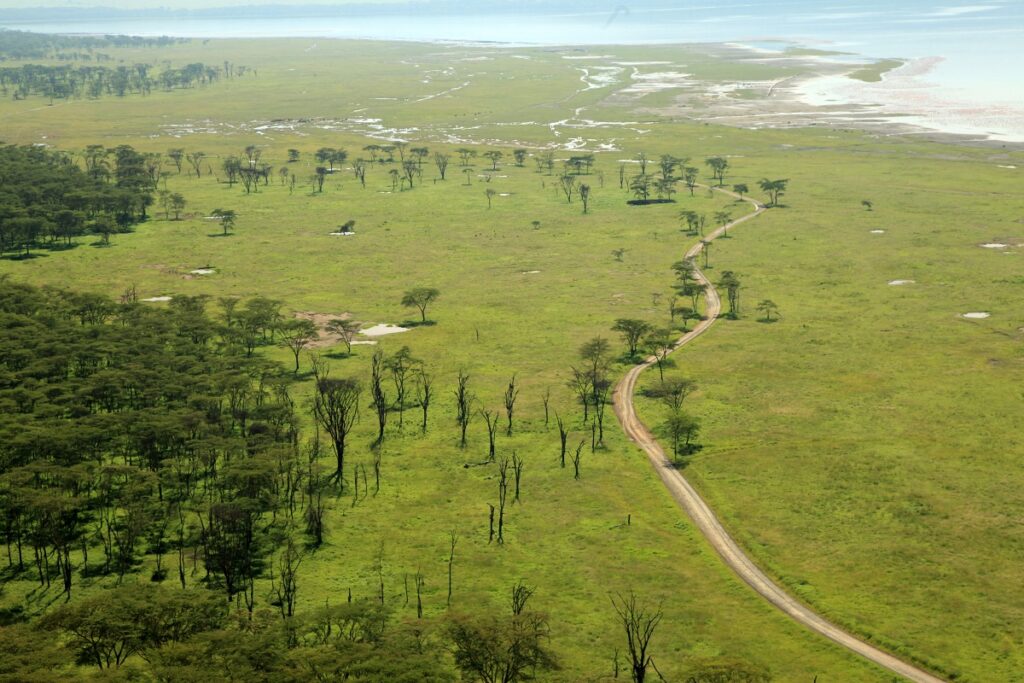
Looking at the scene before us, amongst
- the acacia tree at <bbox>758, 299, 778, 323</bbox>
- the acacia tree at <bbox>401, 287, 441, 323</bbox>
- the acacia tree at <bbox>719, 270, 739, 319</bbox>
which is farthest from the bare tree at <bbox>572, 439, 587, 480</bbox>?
the acacia tree at <bbox>719, 270, 739, 319</bbox>

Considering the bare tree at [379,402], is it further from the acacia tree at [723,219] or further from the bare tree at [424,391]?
the acacia tree at [723,219]

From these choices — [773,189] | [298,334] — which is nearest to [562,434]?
[298,334]

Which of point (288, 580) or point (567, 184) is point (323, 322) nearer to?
point (288, 580)

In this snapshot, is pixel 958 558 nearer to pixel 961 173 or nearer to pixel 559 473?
pixel 559 473

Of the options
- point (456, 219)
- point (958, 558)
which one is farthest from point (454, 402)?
point (456, 219)

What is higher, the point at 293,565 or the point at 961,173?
the point at 961,173

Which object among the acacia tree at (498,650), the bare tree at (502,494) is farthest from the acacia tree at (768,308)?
the acacia tree at (498,650)
